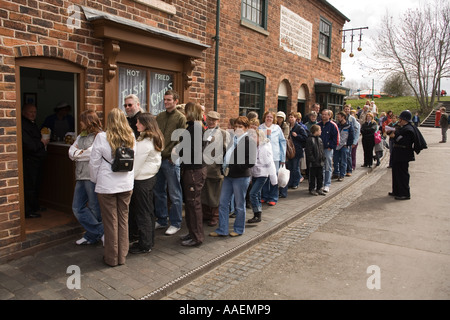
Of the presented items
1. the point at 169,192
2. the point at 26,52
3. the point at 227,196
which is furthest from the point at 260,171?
the point at 26,52

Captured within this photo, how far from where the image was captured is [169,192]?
5.64 metres

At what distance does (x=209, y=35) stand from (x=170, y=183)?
411 centimetres

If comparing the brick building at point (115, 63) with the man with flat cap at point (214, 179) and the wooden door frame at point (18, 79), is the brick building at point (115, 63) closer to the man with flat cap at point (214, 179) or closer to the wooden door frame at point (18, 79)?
the wooden door frame at point (18, 79)

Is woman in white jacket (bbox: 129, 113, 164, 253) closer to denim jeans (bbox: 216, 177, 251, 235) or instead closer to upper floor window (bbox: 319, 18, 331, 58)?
denim jeans (bbox: 216, 177, 251, 235)

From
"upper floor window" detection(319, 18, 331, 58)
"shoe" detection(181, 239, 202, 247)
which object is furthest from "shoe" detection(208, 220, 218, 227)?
"upper floor window" detection(319, 18, 331, 58)

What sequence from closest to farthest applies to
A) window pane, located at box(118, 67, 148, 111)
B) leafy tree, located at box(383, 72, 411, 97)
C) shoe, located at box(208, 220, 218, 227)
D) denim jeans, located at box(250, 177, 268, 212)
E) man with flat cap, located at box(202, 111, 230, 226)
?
man with flat cap, located at box(202, 111, 230, 226)
window pane, located at box(118, 67, 148, 111)
shoe, located at box(208, 220, 218, 227)
denim jeans, located at box(250, 177, 268, 212)
leafy tree, located at box(383, 72, 411, 97)

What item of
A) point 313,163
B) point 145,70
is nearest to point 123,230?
point 145,70

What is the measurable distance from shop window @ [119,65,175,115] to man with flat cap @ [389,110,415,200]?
529cm

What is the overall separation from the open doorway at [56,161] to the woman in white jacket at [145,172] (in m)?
1.48

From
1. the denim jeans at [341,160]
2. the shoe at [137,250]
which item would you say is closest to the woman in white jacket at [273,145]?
the shoe at [137,250]

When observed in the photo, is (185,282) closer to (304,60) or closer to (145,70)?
(145,70)

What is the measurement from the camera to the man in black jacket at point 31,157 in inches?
222

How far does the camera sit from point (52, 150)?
617 cm

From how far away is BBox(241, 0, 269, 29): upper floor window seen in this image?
31.1 feet
